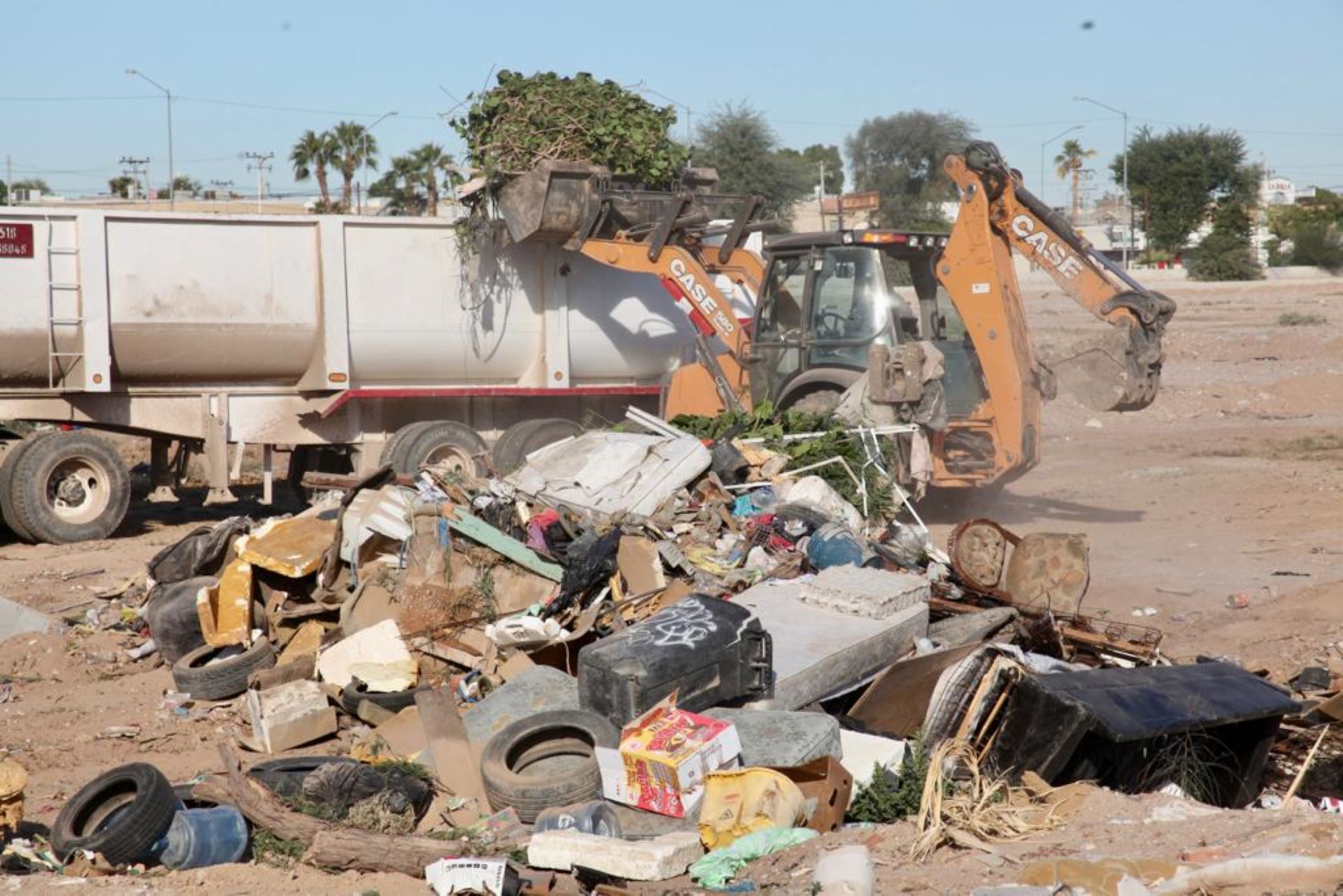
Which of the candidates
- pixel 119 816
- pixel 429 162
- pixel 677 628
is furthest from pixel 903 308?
pixel 429 162

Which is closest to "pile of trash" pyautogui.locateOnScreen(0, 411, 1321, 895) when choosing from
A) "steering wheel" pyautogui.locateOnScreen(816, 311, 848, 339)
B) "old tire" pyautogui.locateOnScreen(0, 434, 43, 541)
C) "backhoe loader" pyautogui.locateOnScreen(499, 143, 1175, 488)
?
"backhoe loader" pyautogui.locateOnScreen(499, 143, 1175, 488)

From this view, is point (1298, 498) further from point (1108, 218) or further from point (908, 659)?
point (1108, 218)

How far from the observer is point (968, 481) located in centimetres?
1184

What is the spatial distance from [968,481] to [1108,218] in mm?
64835

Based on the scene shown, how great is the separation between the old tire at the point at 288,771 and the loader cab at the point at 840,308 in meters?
6.24

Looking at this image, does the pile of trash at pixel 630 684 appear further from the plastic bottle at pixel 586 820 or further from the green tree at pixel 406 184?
the green tree at pixel 406 184

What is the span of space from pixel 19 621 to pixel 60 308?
11.6 feet

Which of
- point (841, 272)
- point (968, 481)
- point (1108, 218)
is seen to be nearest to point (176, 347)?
point (841, 272)

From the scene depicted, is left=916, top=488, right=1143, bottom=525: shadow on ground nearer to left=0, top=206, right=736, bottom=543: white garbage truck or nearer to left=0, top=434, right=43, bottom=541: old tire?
left=0, top=206, right=736, bottom=543: white garbage truck

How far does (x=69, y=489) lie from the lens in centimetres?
1296

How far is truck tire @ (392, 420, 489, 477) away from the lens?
1341cm

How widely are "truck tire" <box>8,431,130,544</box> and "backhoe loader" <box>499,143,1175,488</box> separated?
13.8ft

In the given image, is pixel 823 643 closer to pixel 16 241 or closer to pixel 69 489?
pixel 69 489

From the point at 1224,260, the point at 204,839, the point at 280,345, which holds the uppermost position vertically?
the point at 1224,260
